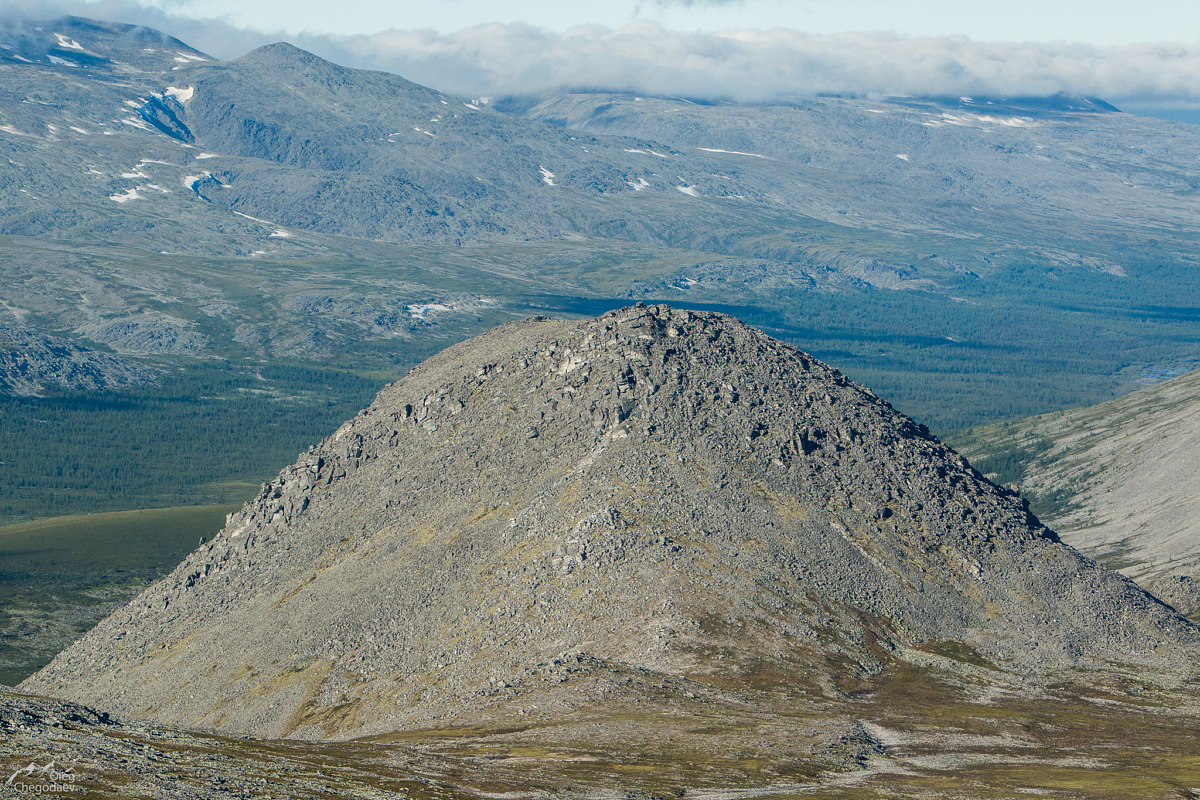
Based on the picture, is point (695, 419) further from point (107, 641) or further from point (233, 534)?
point (107, 641)

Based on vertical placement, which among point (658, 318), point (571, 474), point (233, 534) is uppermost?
point (658, 318)

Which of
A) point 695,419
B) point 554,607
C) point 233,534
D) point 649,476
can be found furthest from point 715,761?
point 233,534
